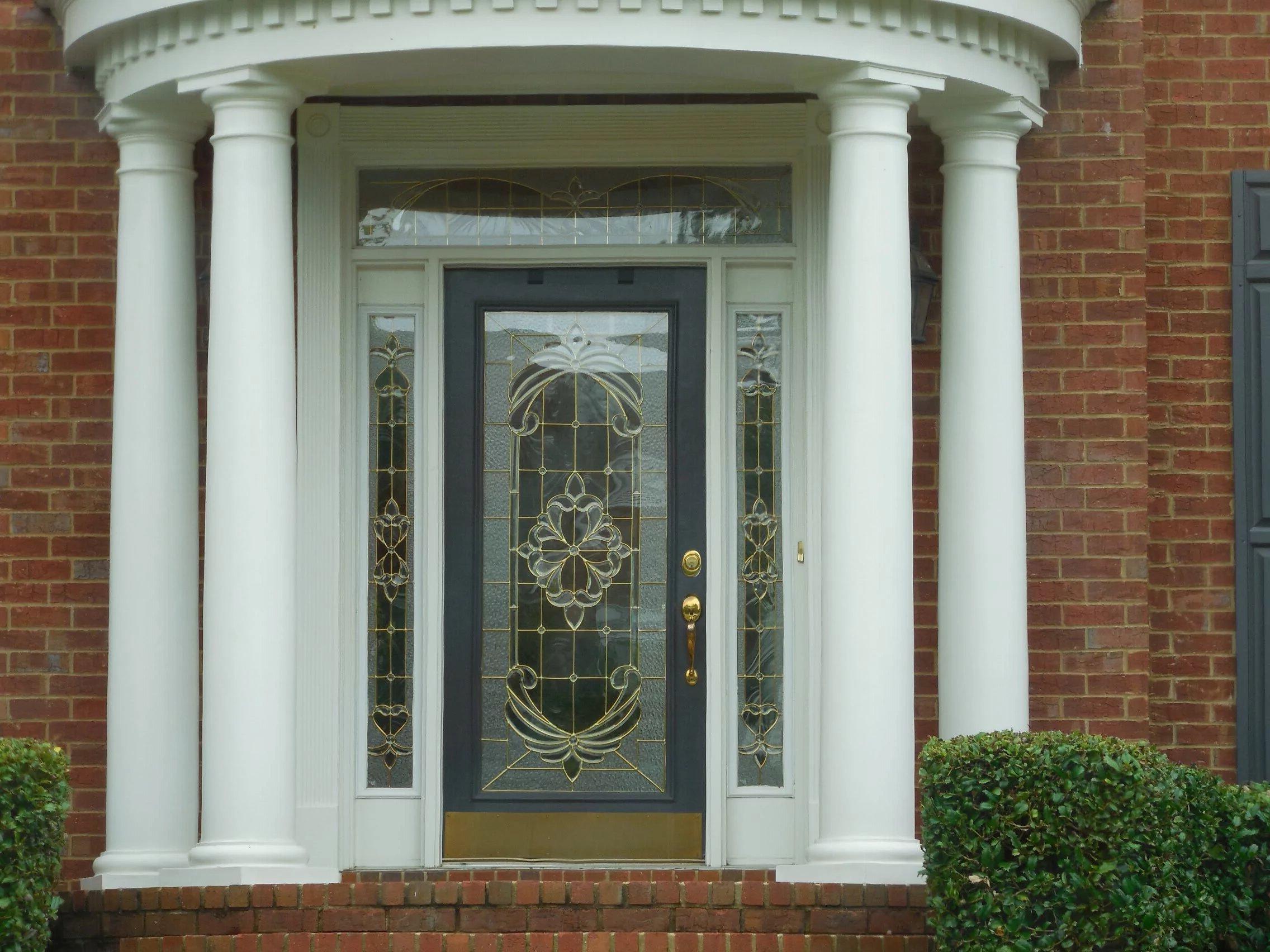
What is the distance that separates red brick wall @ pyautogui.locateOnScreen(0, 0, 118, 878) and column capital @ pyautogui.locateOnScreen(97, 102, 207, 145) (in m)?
0.56

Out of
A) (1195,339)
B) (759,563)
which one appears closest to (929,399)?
(759,563)

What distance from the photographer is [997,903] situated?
19.9 feet

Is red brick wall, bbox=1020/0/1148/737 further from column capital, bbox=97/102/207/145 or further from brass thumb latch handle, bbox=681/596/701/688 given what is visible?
column capital, bbox=97/102/207/145

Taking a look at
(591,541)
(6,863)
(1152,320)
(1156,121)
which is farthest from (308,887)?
(1156,121)

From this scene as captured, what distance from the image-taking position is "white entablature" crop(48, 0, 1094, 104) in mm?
6867

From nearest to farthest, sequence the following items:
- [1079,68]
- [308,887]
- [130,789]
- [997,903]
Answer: [997,903], [308,887], [130,789], [1079,68]

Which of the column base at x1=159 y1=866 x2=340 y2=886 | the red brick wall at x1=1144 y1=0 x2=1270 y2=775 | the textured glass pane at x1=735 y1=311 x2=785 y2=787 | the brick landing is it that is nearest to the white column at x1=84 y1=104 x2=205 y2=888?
the column base at x1=159 y1=866 x2=340 y2=886

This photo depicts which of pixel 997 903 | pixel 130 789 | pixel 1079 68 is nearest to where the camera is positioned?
pixel 997 903

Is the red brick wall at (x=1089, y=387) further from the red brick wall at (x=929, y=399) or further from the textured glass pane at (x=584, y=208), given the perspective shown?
the textured glass pane at (x=584, y=208)

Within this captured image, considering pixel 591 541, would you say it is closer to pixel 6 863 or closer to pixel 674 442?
pixel 674 442

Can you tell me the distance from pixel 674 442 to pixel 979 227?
1.52m

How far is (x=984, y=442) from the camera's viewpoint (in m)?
7.61

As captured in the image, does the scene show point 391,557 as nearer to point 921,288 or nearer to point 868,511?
point 868,511

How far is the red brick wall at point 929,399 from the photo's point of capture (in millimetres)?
8031
